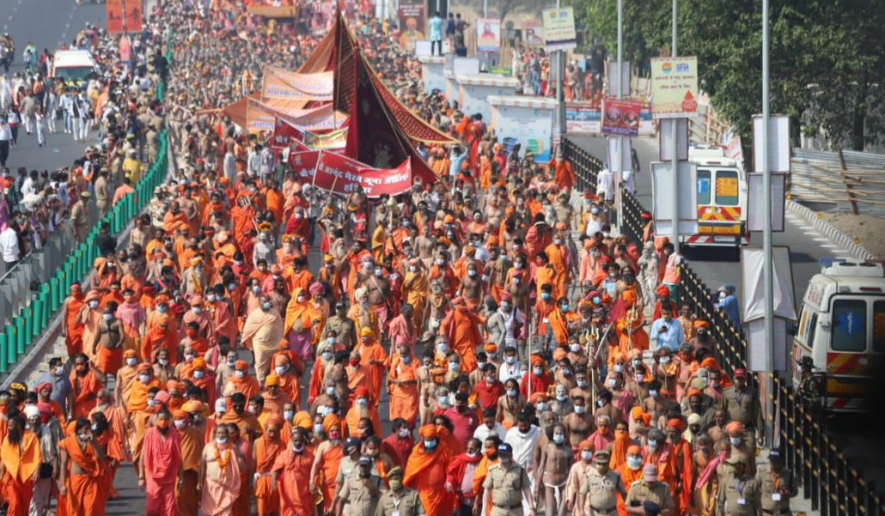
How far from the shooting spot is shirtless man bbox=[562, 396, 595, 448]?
1800cm

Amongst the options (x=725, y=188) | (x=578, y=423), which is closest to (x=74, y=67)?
(x=725, y=188)

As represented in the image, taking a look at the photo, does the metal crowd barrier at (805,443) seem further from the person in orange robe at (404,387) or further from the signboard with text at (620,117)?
the signboard with text at (620,117)

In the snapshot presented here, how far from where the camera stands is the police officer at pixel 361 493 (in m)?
16.3

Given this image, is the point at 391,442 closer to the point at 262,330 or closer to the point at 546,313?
the point at 262,330

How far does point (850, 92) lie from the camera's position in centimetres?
4125

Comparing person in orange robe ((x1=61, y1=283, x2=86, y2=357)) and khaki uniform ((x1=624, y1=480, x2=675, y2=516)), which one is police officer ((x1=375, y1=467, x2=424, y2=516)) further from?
person in orange robe ((x1=61, y1=283, x2=86, y2=357))

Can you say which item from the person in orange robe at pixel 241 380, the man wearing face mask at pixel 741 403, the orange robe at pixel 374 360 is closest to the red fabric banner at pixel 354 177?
the orange robe at pixel 374 360

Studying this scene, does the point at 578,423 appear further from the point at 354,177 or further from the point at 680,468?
the point at 354,177

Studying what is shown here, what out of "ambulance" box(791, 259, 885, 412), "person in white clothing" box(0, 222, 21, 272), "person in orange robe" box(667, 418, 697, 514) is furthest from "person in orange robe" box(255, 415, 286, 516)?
"person in white clothing" box(0, 222, 21, 272)

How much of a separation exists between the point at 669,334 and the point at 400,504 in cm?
640

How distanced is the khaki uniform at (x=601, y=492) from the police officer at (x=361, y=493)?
1.62 meters

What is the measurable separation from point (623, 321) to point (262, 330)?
3.91 m

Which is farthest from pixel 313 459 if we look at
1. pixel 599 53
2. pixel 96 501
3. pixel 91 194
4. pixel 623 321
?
pixel 599 53

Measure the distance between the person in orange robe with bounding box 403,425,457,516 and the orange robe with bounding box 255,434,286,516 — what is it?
120 centimetres
